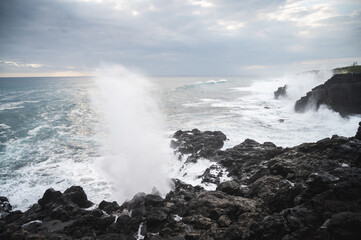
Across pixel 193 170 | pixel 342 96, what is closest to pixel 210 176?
pixel 193 170

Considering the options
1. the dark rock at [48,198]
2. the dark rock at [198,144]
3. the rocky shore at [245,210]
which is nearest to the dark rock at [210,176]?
the rocky shore at [245,210]

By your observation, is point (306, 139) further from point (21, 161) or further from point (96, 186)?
point (21, 161)

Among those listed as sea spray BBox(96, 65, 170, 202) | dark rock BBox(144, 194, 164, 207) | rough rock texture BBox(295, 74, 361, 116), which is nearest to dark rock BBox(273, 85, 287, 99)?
rough rock texture BBox(295, 74, 361, 116)

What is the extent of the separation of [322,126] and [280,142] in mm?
8029

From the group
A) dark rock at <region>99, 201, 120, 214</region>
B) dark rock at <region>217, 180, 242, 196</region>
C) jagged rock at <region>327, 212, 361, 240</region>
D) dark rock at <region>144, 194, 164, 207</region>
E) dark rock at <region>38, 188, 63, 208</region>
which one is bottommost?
dark rock at <region>99, 201, 120, 214</region>

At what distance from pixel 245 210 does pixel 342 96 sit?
24.4 meters

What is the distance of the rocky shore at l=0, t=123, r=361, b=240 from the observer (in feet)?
18.9

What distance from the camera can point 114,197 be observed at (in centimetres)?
1198

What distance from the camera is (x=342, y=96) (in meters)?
24.0

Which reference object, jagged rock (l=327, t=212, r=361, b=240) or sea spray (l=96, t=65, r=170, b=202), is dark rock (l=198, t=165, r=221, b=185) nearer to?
sea spray (l=96, t=65, r=170, b=202)

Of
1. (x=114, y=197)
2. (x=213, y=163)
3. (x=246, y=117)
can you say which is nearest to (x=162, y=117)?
(x=246, y=117)

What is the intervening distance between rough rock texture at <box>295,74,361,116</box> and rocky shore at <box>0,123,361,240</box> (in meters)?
16.4

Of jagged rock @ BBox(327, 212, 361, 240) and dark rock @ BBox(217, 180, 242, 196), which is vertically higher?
jagged rock @ BBox(327, 212, 361, 240)

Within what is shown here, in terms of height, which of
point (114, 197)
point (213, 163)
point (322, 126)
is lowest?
point (114, 197)
